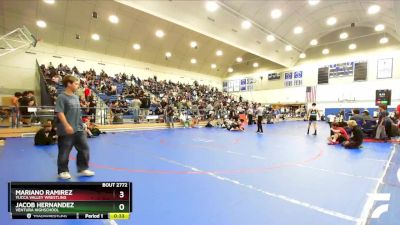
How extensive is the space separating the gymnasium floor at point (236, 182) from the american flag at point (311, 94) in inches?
897

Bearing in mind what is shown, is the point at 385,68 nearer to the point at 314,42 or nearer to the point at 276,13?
the point at 314,42

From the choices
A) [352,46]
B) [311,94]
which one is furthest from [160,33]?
[352,46]

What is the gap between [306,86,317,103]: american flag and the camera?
2772 cm

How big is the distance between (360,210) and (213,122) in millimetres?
15156

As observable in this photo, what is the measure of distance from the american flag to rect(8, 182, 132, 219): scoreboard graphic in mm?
29808

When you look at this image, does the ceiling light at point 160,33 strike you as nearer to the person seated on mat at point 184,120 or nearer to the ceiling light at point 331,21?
the person seated on mat at point 184,120

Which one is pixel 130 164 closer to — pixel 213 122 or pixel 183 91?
pixel 213 122

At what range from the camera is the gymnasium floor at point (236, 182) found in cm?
263

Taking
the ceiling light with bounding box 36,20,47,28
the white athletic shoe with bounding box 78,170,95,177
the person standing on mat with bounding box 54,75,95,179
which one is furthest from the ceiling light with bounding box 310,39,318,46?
the white athletic shoe with bounding box 78,170,95,177

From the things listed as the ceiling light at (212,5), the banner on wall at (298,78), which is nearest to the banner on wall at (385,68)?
the banner on wall at (298,78)

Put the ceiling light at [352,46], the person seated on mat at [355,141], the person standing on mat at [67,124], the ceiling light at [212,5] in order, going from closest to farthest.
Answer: the person standing on mat at [67,124] → the person seated on mat at [355,141] → the ceiling light at [212,5] → the ceiling light at [352,46]

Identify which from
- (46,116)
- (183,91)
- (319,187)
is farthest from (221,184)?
(183,91)

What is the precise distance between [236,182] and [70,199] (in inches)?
109

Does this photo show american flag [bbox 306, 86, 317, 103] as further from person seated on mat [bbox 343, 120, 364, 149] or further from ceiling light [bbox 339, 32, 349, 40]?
person seated on mat [bbox 343, 120, 364, 149]
